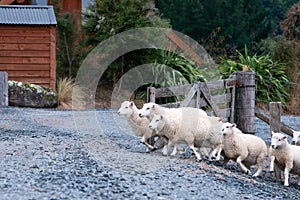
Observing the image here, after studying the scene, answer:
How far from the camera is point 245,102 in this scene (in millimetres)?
12016

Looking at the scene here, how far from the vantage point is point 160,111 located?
29.9 feet

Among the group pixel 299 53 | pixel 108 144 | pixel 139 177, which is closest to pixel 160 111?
pixel 108 144

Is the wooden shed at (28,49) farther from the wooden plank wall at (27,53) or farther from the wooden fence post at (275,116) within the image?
the wooden fence post at (275,116)

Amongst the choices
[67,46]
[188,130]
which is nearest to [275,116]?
[188,130]

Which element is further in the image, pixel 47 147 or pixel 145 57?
pixel 145 57

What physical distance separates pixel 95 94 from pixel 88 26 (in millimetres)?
→ 2654

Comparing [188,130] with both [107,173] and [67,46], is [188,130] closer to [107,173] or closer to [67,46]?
[107,173]

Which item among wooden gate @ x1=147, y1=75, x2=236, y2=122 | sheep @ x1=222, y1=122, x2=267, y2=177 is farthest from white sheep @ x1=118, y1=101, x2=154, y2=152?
sheep @ x1=222, y1=122, x2=267, y2=177

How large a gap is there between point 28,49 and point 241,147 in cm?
1248

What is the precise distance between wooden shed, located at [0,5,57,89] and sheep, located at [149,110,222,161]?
1123 centimetres

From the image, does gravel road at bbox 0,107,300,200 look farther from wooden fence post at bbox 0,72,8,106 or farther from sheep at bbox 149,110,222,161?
wooden fence post at bbox 0,72,8,106

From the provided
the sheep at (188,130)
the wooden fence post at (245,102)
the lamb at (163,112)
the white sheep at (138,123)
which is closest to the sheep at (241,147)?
the sheep at (188,130)

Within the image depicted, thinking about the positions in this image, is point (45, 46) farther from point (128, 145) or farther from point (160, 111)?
point (160, 111)

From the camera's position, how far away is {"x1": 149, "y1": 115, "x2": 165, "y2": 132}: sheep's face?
347 inches
